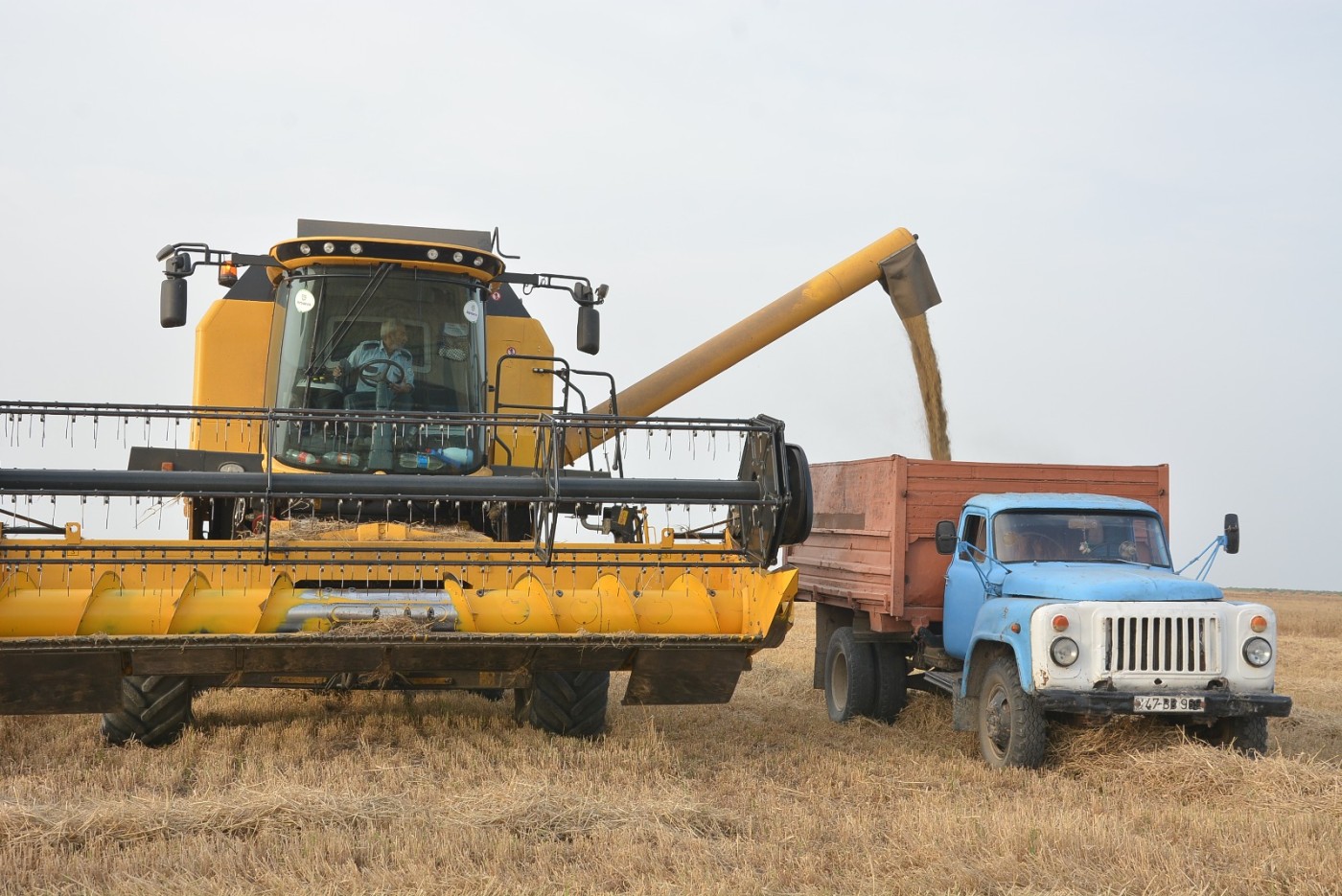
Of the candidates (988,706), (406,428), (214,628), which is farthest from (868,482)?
(214,628)

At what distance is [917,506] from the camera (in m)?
10.1

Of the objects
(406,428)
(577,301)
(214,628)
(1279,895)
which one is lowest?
(1279,895)

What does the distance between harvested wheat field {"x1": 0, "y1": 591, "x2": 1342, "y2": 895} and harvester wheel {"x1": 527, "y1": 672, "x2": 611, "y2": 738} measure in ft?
0.50

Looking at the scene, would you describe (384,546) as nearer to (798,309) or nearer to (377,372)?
(377,372)

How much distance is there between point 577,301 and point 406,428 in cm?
152

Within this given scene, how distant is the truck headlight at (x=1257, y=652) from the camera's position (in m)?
7.91

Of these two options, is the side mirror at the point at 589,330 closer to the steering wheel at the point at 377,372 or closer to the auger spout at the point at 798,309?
the steering wheel at the point at 377,372

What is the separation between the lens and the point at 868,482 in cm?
1065

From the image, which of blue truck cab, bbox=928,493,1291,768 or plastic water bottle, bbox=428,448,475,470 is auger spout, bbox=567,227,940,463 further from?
blue truck cab, bbox=928,493,1291,768

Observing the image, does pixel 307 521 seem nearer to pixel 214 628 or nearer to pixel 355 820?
pixel 214 628

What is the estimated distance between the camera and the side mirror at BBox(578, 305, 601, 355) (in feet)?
30.3

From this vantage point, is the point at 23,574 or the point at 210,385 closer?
the point at 23,574

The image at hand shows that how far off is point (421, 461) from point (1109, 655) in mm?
4160

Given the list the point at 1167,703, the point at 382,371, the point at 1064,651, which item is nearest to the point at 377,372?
the point at 382,371
